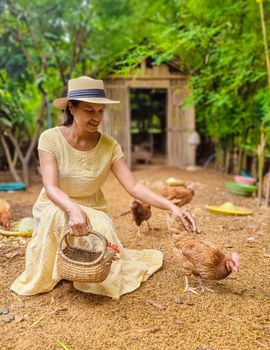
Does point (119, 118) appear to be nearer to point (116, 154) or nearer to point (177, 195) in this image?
point (177, 195)

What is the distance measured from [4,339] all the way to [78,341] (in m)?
0.50

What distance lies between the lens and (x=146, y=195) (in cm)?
341

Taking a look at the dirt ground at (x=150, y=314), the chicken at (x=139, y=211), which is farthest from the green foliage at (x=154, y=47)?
the dirt ground at (x=150, y=314)

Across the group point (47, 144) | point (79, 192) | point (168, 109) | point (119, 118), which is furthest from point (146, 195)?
point (168, 109)

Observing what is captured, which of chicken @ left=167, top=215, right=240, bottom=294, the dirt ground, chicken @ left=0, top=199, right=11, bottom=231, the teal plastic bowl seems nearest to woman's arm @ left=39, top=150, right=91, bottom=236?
the dirt ground

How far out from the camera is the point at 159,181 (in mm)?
9672

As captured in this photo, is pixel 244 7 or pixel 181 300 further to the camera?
pixel 244 7

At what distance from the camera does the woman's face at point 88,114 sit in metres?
3.17

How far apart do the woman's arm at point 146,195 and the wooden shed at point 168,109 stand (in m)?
8.04

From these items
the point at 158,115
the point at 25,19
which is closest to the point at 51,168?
the point at 25,19

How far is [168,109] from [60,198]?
30.4 feet

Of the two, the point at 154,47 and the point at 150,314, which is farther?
the point at 154,47

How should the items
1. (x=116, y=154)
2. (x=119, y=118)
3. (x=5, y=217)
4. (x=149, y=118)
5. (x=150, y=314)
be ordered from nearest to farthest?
(x=150, y=314) → (x=116, y=154) → (x=5, y=217) → (x=119, y=118) → (x=149, y=118)

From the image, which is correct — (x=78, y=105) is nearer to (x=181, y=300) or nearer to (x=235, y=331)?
(x=181, y=300)
